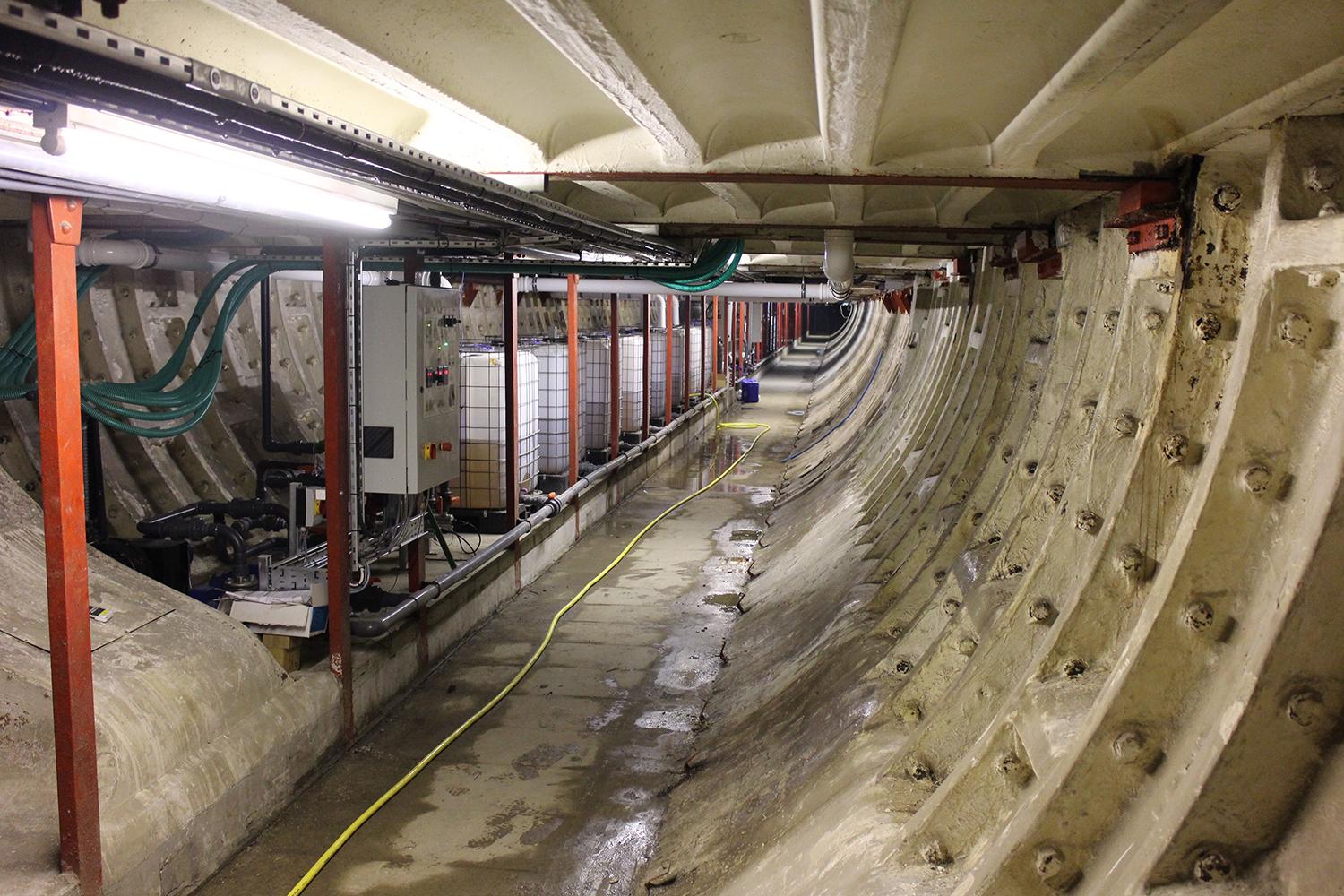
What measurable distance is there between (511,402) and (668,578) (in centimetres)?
197

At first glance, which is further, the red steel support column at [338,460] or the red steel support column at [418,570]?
the red steel support column at [418,570]

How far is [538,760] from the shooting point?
5266 mm

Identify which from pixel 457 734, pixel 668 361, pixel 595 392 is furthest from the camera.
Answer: pixel 668 361

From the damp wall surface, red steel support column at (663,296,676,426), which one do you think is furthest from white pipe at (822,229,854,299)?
red steel support column at (663,296,676,426)

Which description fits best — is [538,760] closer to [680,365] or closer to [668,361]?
[668,361]

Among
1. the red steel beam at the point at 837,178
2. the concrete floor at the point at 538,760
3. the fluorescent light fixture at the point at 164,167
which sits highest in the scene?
the red steel beam at the point at 837,178

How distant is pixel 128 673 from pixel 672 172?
279 centimetres

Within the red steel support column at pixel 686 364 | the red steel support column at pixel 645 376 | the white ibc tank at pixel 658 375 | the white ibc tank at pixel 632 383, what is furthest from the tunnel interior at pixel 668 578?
the red steel support column at pixel 686 364

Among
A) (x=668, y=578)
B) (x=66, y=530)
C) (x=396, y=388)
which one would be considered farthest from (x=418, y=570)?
(x=66, y=530)

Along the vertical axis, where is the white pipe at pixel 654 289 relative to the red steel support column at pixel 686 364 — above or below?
above

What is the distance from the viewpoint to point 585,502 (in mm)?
10422

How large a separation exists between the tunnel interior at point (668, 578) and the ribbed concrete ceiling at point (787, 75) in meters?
0.02

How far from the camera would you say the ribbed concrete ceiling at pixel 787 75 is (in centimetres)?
214

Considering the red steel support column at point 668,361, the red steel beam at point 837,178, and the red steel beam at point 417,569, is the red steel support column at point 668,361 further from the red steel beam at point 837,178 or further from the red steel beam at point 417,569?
the red steel beam at point 837,178
